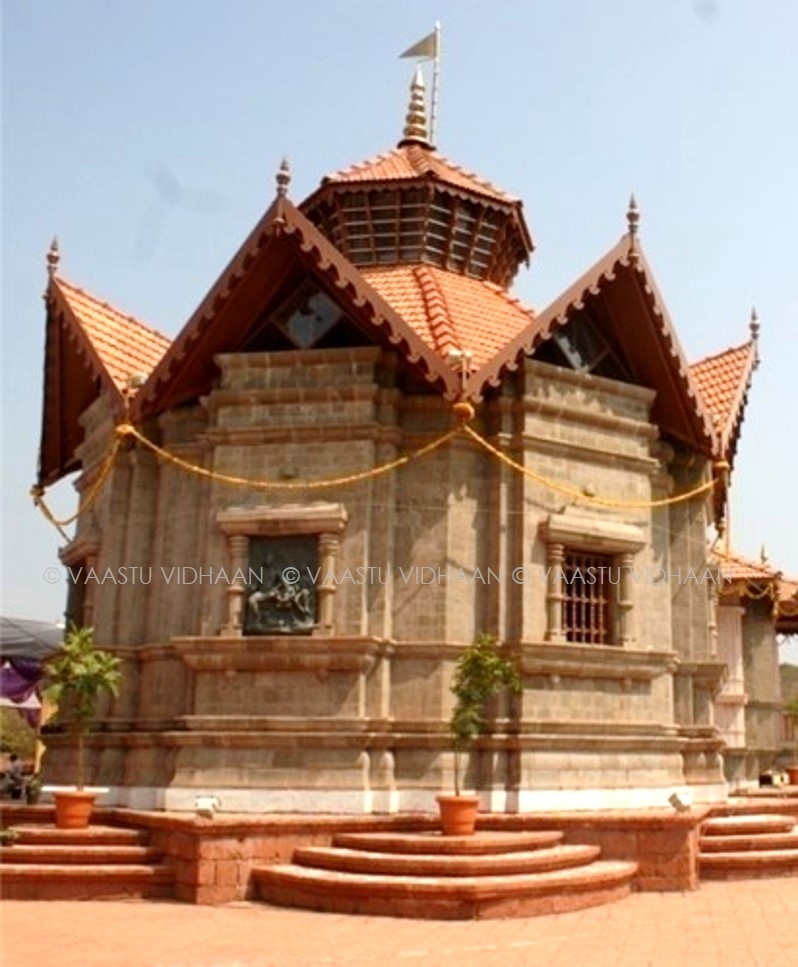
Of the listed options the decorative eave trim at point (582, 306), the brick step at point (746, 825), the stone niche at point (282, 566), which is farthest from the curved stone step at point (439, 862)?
the decorative eave trim at point (582, 306)

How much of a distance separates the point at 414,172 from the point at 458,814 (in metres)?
12.4

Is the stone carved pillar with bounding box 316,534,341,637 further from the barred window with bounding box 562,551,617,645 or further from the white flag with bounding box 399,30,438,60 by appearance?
the white flag with bounding box 399,30,438,60

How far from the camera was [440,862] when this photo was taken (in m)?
11.6

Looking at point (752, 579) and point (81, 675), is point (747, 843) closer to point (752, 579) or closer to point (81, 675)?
point (81, 675)

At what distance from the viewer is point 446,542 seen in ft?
50.0

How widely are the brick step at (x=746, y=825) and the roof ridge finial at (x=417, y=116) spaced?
1421 cm

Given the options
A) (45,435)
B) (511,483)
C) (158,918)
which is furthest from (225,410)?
(158,918)

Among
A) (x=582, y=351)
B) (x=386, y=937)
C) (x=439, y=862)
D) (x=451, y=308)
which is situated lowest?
(x=386, y=937)

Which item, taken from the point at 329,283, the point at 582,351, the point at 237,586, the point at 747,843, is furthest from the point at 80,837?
the point at 582,351

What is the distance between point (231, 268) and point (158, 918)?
8.50 metres

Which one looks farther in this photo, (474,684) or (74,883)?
(474,684)

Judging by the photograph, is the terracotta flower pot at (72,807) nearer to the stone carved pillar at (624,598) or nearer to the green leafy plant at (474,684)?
the green leafy plant at (474,684)

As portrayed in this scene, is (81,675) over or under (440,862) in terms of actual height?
over

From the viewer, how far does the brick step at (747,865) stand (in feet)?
45.6
